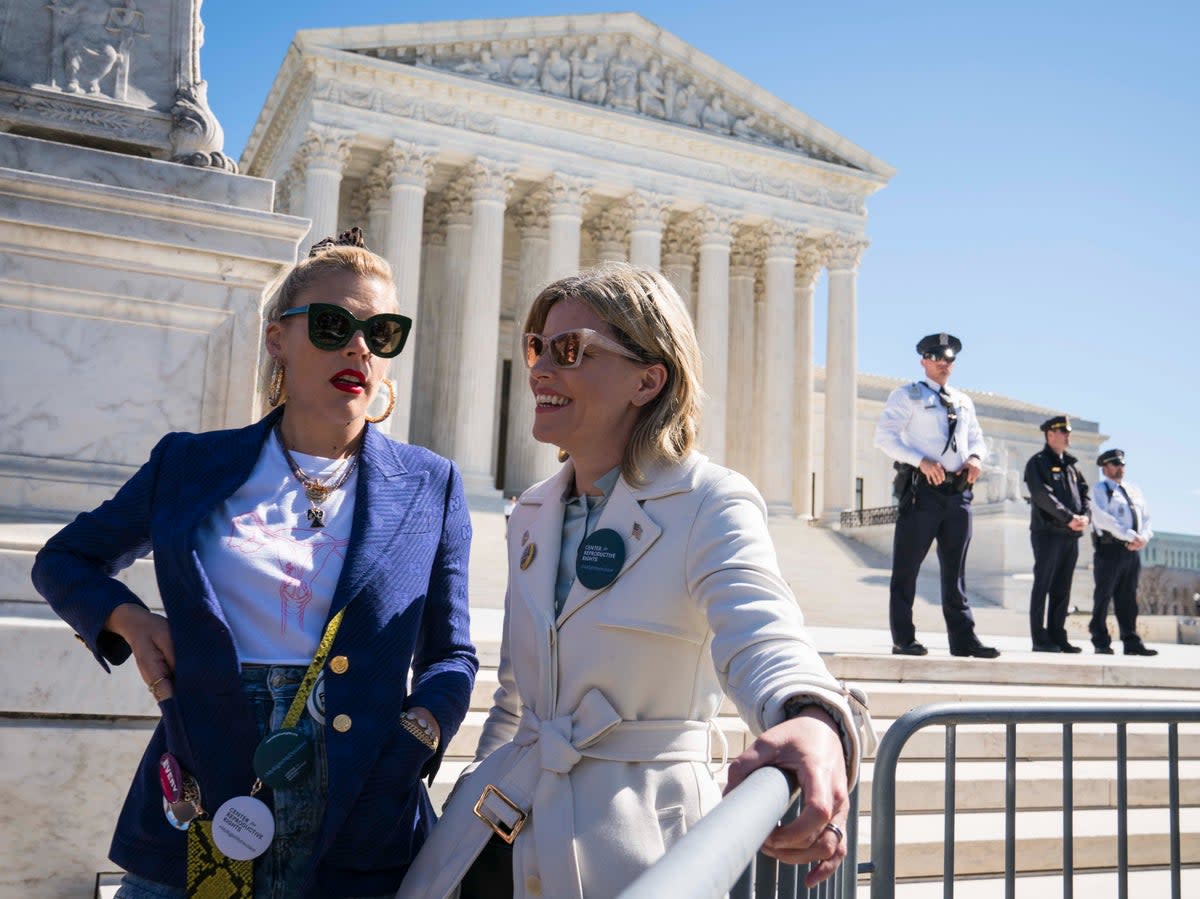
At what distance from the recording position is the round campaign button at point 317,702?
2.16 metres

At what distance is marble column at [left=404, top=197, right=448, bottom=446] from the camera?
3403cm

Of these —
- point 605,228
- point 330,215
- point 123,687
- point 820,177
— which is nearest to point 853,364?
point 820,177

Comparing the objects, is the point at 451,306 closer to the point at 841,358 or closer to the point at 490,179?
the point at 490,179

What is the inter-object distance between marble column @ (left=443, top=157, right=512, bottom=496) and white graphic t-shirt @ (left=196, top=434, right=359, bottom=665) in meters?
29.1

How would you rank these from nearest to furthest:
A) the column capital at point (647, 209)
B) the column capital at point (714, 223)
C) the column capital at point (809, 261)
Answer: the column capital at point (647, 209) → the column capital at point (714, 223) → the column capital at point (809, 261)

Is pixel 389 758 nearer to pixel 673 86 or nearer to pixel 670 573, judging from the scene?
pixel 670 573

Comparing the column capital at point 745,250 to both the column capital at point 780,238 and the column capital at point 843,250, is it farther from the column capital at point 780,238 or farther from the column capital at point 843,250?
the column capital at point 843,250

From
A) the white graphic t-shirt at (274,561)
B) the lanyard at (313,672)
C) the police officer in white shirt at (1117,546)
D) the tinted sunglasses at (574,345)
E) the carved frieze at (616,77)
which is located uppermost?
the carved frieze at (616,77)

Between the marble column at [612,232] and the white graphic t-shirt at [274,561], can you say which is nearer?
the white graphic t-shirt at [274,561]

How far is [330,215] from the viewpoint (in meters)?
29.5

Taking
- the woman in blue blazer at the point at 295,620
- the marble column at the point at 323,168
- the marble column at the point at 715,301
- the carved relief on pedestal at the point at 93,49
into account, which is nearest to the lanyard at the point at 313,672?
the woman in blue blazer at the point at 295,620

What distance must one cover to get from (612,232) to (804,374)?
8533mm

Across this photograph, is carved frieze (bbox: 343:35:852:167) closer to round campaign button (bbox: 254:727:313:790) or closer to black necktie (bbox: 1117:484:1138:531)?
black necktie (bbox: 1117:484:1138:531)

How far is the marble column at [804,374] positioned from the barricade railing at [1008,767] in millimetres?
34261
